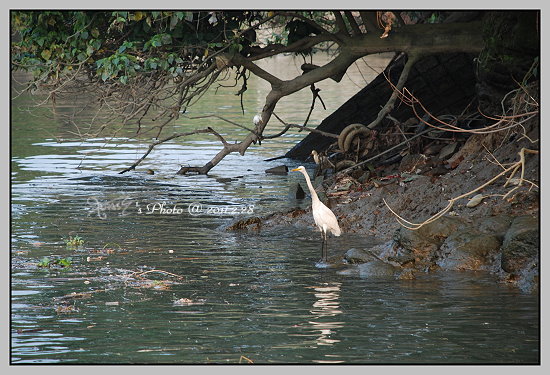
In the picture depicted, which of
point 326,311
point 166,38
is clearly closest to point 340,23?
point 166,38

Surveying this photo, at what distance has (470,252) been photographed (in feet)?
37.9

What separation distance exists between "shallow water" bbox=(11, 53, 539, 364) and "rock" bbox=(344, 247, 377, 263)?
366mm

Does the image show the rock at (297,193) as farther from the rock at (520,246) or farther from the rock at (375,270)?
the rock at (520,246)

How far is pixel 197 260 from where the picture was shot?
12.3 metres

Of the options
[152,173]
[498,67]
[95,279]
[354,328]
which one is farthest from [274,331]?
[152,173]

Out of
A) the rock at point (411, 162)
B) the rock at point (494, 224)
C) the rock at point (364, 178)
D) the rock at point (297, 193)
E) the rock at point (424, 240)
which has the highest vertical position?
the rock at point (411, 162)

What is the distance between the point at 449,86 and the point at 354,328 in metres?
11.5

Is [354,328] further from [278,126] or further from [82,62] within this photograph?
[278,126]

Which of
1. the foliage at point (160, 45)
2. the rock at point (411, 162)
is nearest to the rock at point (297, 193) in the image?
the foliage at point (160, 45)

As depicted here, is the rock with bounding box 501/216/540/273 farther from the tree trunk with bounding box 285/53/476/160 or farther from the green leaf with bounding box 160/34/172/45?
the tree trunk with bounding box 285/53/476/160

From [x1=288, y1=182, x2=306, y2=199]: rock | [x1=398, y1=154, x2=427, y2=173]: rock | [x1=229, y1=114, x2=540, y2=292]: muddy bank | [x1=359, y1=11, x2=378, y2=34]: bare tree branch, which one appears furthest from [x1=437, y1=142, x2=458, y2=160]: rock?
[x1=288, y1=182, x2=306, y2=199]: rock

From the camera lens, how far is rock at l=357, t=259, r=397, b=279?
1130 cm

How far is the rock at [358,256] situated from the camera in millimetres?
11883

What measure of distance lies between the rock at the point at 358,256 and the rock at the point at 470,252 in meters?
0.88
